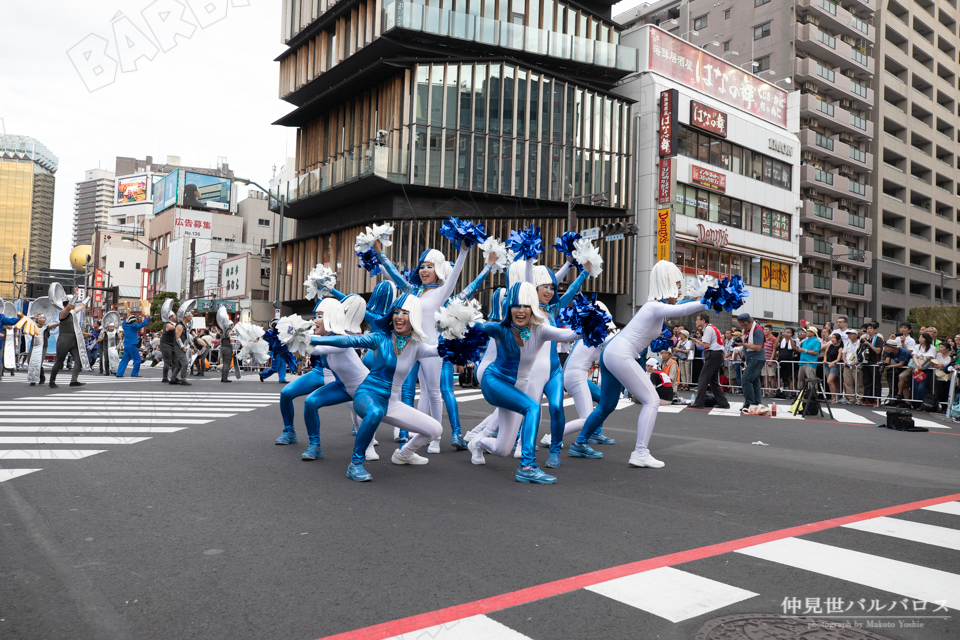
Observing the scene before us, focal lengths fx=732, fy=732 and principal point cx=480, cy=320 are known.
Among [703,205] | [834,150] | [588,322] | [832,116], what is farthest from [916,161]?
[588,322]

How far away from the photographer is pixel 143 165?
15025 cm

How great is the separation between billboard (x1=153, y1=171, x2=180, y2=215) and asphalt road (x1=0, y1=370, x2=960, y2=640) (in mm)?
86119

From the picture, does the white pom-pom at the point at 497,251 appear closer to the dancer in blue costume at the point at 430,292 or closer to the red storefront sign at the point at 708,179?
the dancer in blue costume at the point at 430,292

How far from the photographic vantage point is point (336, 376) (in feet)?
24.3

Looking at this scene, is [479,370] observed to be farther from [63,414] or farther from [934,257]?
[934,257]

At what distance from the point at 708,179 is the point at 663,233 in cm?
563

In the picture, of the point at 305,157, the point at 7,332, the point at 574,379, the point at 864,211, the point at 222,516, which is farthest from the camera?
the point at 864,211

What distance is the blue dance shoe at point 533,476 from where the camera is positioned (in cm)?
636

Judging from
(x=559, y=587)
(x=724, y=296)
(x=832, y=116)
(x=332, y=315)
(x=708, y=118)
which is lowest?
(x=559, y=587)

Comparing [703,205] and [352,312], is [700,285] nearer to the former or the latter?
[352,312]

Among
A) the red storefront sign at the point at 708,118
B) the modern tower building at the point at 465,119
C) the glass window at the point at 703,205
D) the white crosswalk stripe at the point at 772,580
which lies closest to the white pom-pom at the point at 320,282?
the white crosswalk stripe at the point at 772,580

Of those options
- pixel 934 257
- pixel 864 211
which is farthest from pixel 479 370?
pixel 934 257

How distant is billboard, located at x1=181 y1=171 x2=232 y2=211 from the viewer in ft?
279

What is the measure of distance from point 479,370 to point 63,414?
7147 millimetres
